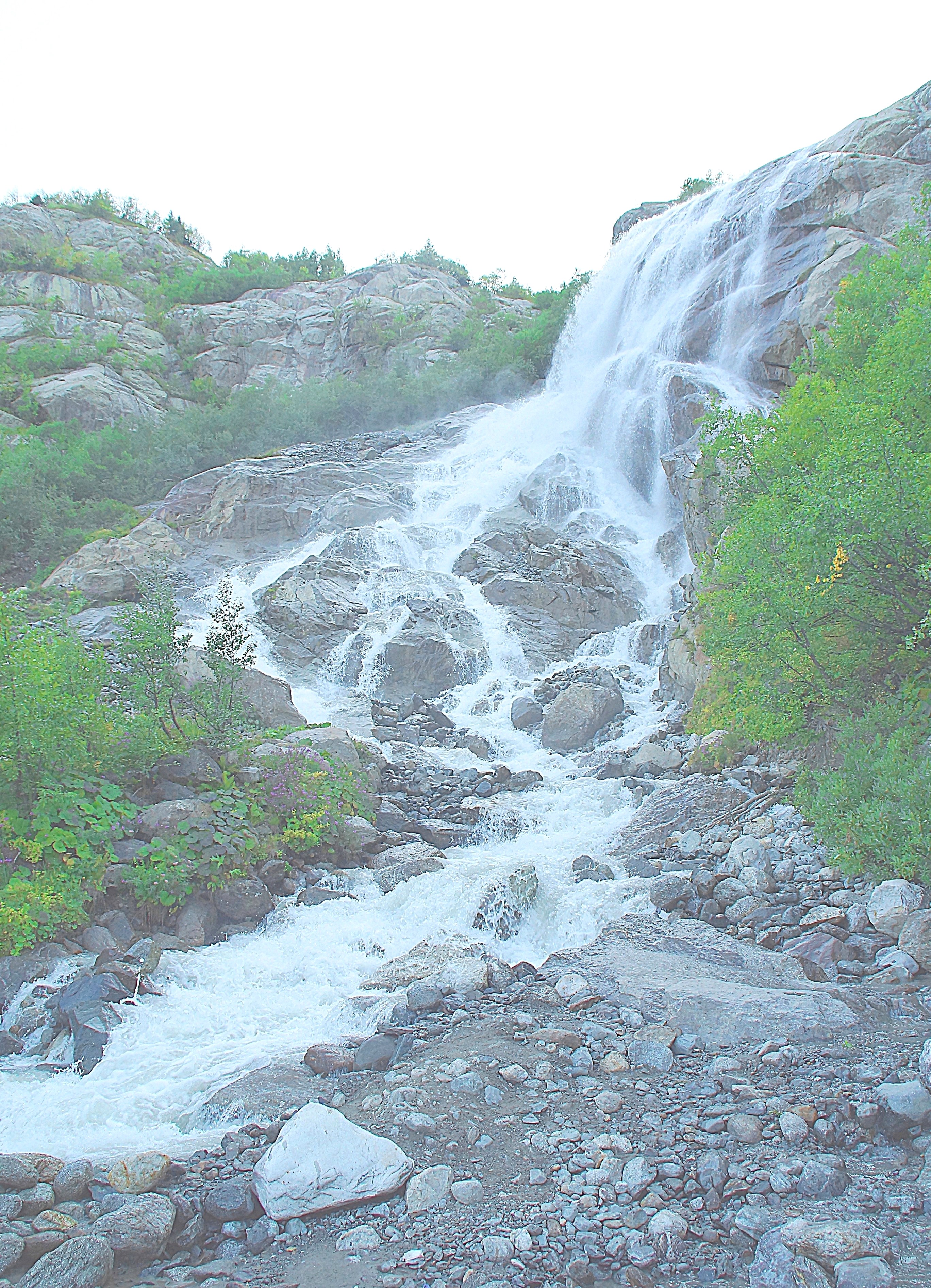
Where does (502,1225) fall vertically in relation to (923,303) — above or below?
below

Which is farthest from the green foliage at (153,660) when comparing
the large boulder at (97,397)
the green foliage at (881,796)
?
the large boulder at (97,397)

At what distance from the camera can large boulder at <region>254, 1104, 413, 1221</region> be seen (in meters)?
3.58

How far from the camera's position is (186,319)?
44.1 meters

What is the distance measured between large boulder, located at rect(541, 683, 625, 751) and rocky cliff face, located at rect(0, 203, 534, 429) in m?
28.3

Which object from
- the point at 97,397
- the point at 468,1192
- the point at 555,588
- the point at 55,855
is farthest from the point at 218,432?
the point at 468,1192

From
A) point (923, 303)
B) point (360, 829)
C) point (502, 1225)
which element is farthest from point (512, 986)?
point (923, 303)

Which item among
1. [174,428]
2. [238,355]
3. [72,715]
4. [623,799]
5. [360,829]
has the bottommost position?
[623,799]

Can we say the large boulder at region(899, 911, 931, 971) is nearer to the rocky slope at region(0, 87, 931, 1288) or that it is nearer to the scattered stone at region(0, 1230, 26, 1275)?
Answer: the rocky slope at region(0, 87, 931, 1288)

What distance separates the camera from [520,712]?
14.8 m

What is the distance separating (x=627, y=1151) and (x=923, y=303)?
28.8 ft

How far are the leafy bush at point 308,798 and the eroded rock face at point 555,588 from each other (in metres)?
8.56

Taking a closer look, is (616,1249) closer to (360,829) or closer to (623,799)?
(360,829)

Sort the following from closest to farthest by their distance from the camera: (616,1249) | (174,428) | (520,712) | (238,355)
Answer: (616,1249) < (520,712) < (174,428) < (238,355)

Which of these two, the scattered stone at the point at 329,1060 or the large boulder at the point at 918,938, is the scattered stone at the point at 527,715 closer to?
the large boulder at the point at 918,938
